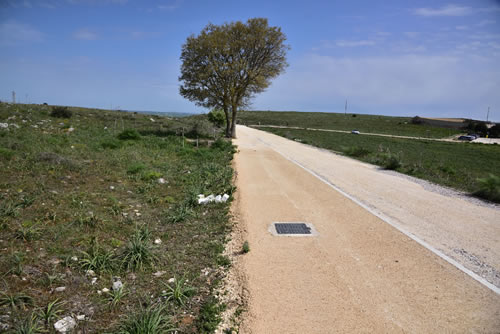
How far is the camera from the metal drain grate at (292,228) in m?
6.55

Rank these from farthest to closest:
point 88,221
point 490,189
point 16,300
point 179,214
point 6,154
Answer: point 490,189 → point 6,154 → point 179,214 → point 88,221 → point 16,300

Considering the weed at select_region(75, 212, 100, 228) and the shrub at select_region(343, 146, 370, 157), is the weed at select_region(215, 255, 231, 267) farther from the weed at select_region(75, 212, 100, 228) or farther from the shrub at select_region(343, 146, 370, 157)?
the shrub at select_region(343, 146, 370, 157)

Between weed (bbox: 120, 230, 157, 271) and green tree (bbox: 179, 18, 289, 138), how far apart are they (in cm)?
2248

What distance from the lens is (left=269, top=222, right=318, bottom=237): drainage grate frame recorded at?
6.43 meters

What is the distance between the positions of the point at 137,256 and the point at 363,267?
3.77 m

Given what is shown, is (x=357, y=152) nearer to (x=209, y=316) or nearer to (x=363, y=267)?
(x=363, y=267)

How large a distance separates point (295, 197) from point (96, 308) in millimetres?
6403

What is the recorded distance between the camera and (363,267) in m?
5.12

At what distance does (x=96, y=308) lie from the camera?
393cm

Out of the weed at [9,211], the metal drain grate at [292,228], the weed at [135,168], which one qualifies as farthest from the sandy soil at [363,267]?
the weed at [9,211]

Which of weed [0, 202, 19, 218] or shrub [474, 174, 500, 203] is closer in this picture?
weed [0, 202, 19, 218]

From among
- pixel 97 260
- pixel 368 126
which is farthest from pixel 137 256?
pixel 368 126

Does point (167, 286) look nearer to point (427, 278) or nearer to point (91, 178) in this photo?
point (427, 278)

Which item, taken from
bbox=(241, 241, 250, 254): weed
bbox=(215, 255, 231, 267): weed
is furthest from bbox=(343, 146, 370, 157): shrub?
bbox=(215, 255, 231, 267): weed
